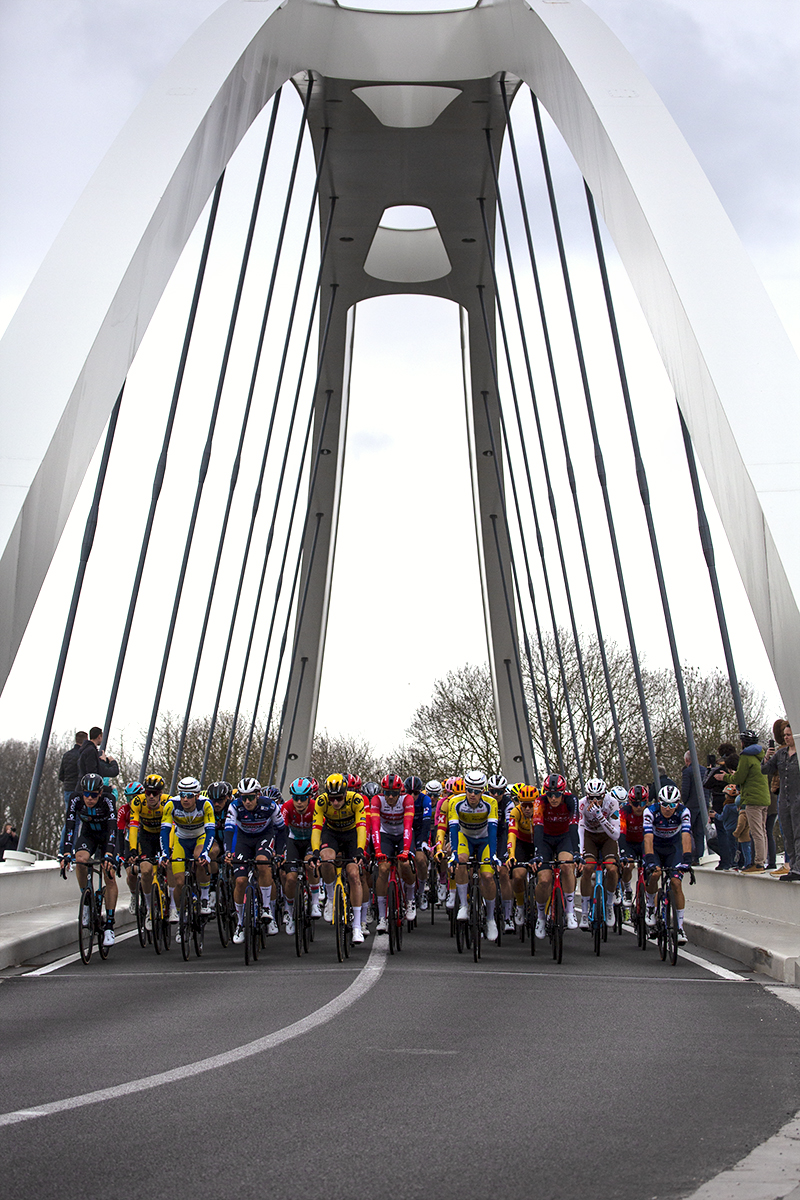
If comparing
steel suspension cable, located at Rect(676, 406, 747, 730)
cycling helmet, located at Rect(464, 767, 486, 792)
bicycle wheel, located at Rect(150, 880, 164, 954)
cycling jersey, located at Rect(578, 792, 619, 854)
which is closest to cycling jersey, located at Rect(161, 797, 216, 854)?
bicycle wheel, located at Rect(150, 880, 164, 954)

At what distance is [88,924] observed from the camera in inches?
460

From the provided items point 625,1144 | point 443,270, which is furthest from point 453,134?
point 625,1144

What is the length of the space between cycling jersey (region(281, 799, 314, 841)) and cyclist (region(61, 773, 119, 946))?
6.17 feet

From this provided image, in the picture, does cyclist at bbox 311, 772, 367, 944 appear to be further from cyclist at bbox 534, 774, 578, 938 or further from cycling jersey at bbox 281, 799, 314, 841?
cyclist at bbox 534, 774, 578, 938

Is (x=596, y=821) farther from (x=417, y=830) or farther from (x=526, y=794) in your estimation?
(x=417, y=830)

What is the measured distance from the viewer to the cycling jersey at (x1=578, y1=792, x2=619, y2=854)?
1341 cm

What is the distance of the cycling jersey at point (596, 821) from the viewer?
13.4m

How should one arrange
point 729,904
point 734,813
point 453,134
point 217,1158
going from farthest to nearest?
1. point 453,134
2. point 734,813
3. point 729,904
4. point 217,1158

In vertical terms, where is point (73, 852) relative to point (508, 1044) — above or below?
above

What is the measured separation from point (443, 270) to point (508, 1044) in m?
27.8

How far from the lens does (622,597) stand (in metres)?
19.8

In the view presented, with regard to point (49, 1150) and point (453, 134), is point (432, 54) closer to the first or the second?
point (453, 134)

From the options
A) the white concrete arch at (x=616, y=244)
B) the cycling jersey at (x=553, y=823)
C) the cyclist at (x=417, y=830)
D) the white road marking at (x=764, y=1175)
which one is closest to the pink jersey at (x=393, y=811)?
the cyclist at (x=417, y=830)

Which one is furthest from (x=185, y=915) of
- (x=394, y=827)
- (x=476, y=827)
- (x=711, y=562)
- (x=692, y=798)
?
(x=711, y=562)
